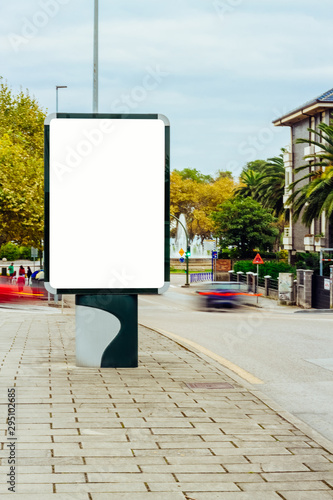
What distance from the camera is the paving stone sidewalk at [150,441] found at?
5129 millimetres

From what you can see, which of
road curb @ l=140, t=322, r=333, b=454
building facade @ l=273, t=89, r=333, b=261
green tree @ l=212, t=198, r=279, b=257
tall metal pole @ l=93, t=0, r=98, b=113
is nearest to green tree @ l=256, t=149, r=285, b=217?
green tree @ l=212, t=198, r=279, b=257

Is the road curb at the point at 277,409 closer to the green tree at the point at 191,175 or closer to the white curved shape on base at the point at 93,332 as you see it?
the white curved shape on base at the point at 93,332

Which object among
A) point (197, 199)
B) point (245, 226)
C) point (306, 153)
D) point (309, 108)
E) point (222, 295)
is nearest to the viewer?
point (222, 295)

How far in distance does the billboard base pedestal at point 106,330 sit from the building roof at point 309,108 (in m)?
37.7

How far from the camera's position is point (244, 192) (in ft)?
243

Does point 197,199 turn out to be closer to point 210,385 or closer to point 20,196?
point 20,196

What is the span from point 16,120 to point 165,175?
45724 mm

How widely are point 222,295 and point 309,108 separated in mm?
21218

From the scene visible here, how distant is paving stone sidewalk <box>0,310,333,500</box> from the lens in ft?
16.8

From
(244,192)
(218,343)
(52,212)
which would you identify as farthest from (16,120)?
(52,212)

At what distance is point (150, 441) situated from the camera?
633 cm

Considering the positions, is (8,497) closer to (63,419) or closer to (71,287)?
(63,419)

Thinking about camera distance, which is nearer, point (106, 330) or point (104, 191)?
point (104, 191)

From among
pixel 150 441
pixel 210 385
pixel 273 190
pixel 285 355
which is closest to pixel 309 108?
pixel 273 190
